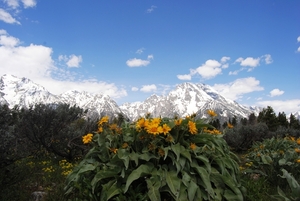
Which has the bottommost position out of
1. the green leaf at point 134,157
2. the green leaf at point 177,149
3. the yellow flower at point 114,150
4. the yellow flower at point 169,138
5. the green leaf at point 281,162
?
the green leaf at point 281,162

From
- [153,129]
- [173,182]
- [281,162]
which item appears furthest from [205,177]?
[281,162]

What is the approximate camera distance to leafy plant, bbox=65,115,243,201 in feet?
9.75

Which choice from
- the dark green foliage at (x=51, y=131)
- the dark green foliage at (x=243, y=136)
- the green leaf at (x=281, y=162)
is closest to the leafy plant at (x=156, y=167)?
the green leaf at (x=281, y=162)

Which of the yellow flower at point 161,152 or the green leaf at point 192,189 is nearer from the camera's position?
the green leaf at point 192,189

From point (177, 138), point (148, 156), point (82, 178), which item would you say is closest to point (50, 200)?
point (82, 178)

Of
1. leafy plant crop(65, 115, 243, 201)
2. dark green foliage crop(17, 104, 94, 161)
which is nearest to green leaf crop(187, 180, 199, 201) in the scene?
leafy plant crop(65, 115, 243, 201)

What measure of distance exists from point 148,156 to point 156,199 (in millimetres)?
496

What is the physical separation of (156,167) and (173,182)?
0.32 metres

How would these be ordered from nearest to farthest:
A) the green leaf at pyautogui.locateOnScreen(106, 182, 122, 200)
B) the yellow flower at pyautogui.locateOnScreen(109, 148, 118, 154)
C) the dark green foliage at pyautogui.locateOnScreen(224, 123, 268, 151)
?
the green leaf at pyautogui.locateOnScreen(106, 182, 122, 200)
the yellow flower at pyautogui.locateOnScreen(109, 148, 118, 154)
the dark green foliage at pyautogui.locateOnScreen(224, 123, 268, 151)

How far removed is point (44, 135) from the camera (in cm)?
732

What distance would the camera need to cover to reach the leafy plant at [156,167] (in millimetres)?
2973

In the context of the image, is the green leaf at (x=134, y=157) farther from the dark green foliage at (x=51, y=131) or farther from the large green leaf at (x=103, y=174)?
the dark green foliage at (x=51, y=131)

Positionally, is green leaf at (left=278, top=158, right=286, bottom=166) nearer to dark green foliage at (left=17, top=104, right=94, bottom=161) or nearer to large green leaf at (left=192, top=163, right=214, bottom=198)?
large green leaf at (left=192, top=163, right=214, bottom=198)

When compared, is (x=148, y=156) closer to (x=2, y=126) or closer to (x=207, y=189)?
(x=207, y=189)
